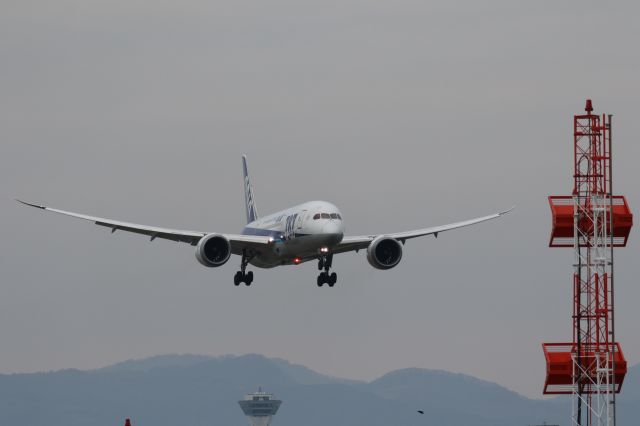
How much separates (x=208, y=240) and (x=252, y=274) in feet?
24.7

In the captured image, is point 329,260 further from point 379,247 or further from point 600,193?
point 600,193

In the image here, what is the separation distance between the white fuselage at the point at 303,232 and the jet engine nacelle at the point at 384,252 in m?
4.96

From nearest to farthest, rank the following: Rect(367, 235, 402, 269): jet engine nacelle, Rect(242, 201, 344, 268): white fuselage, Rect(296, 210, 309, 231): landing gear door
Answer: Rect(242, 201, 344, 268): white fuselage < Rect(296, 210, 309, 231): landing gear door < Rect(367, 235, 402, 269): jet engine nacelle

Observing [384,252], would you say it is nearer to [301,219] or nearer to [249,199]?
[301,219]

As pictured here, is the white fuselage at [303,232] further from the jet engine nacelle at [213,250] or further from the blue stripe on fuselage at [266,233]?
the jet engine nacelle at [213,250]

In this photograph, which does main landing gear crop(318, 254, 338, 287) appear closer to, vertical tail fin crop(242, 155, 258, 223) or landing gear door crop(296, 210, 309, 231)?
landing gear door crop(296, 210, 309, 231)

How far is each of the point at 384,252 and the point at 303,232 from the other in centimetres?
949

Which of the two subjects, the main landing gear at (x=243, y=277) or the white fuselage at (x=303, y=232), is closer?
the white fuselage at (x=303, y=232)

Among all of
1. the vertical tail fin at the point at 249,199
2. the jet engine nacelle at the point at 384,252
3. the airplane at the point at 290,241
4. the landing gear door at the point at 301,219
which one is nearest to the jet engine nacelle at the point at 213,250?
the airplane at the point at 290,241

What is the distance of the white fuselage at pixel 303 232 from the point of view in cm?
9575

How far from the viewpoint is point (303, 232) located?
9694 centimetres

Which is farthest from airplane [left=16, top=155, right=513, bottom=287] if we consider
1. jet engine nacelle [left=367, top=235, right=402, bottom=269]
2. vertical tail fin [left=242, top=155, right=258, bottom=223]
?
vertical tail fin [left=242, top=155, right=258, bottom=223]

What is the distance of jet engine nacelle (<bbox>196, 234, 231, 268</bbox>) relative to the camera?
101688mm

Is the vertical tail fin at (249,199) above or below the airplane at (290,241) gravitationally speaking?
above
